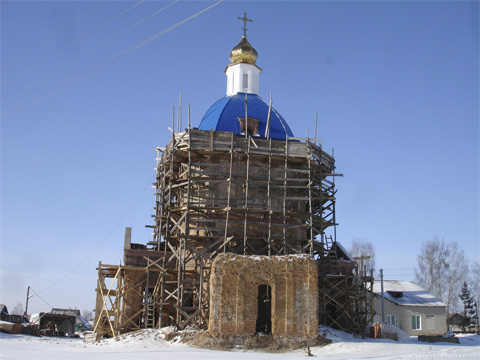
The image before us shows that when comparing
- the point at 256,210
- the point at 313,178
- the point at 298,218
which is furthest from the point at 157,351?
the point at 313,178

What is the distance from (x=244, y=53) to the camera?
2930 centimetres

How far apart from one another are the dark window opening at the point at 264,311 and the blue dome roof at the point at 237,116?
23.8ft

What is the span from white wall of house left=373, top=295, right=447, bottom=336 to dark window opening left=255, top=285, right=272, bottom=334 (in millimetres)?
12514

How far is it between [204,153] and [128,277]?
5882mm

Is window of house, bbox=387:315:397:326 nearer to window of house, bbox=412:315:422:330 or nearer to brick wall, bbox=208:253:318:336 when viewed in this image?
window of house, bbox=412:315:422:330

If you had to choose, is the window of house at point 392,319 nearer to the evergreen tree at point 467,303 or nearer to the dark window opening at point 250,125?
the evergreen tree at point 467,303

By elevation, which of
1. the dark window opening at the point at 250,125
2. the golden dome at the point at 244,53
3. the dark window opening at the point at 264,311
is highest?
the golden dome at the point at 244,53

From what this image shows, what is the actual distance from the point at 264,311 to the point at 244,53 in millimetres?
13904

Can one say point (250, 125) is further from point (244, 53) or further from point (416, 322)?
point (416, 322)

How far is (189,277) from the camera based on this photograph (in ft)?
74.1

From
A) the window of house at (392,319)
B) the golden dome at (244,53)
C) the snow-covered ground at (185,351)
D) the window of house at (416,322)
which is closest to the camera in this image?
the snow-covered ground at (185,351)

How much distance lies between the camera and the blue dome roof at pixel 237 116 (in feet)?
82.9

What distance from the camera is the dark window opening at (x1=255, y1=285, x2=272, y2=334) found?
2067cm

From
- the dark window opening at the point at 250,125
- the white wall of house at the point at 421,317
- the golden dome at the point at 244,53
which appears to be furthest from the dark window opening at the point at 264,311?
the golden dome at the point at 244,53
